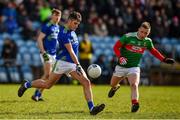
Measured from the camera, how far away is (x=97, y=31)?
91.2 ft

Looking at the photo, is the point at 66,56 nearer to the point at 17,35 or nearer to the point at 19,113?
the point at 19,113

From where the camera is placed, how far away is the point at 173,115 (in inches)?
505

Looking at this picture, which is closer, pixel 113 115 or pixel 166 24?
pixel 113 115

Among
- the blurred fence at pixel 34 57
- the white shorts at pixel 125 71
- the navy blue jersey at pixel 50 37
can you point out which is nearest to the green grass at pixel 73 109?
the white shorts at pixel 125 71

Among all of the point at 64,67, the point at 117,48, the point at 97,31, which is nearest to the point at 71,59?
the point at 64,67

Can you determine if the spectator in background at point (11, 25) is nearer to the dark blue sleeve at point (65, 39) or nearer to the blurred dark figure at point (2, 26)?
the blurred dark figure at point (2, 26)

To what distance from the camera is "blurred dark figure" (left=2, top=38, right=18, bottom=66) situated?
1014 inches

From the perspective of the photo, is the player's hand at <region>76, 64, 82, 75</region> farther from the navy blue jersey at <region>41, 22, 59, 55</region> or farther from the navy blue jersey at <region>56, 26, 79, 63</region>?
the navy blue jersey at <region>41, 22, 59, 55</region>

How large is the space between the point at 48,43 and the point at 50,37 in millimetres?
169

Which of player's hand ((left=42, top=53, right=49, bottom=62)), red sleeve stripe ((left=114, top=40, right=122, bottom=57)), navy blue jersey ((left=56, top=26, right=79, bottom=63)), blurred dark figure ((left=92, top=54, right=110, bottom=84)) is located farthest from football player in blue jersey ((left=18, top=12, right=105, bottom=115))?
blurred dark figure ((left=92, top=54, right=110, bottom=84))

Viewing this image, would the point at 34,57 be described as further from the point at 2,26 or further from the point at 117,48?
the point at 117,48

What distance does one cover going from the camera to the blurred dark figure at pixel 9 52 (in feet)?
84.5

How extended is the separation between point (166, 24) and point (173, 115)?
53.2 ft

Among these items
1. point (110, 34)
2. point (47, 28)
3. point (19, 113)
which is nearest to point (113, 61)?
point (110, 34)
